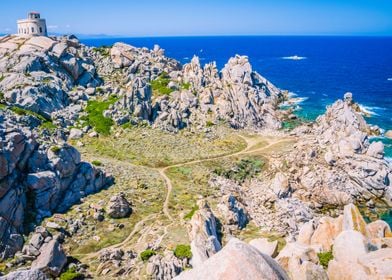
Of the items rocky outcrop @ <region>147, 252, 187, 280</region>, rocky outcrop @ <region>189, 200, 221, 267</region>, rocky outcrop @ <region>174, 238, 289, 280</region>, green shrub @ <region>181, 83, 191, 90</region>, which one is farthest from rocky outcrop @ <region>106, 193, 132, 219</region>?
green shrub @ <region>181, 83, 191, 90</region>

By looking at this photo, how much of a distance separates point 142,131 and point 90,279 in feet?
174

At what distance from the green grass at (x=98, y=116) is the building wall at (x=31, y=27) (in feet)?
109

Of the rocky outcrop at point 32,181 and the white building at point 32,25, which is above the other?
the white building at point 32,25

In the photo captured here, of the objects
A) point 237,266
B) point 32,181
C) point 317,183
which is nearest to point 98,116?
point 32,181

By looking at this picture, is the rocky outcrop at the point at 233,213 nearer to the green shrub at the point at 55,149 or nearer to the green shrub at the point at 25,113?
the green shrub at the point at 55,149

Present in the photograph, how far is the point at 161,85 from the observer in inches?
4247

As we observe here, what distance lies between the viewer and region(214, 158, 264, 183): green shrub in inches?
2926

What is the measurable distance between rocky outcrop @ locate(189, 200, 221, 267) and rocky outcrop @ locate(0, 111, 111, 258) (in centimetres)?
1966

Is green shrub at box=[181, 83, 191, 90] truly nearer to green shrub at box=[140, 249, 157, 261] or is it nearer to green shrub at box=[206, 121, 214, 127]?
green shrub at box=[206, 121, 214, 127]

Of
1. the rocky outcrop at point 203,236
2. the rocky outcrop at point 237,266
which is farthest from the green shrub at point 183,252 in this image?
the rocky outcrop at point 237,266

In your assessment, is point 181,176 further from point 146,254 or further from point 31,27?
point 31,27

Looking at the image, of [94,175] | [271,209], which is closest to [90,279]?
[94,175]

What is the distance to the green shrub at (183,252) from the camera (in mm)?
40531

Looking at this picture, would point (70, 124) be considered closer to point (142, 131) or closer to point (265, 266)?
point (142, 131)
